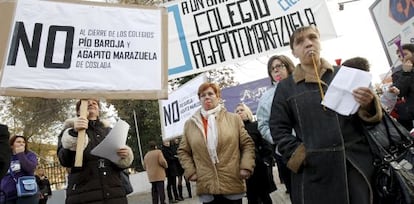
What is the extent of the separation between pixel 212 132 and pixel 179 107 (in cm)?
236

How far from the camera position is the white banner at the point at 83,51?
4234 mm

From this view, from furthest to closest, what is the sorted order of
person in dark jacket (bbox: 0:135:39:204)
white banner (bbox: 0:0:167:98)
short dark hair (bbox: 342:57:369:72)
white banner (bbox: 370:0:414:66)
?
person in dark jacket (bbox: 0:135:39:204) → white banner (bbox: 370:0:414:66) → white banner (bbox: 0:0:167:98) → short dark hair (bbox: 342:57:369:72)

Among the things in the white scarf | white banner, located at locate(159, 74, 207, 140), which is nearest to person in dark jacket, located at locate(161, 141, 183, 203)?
white banner, located at locate(159, 74, 207, 140)

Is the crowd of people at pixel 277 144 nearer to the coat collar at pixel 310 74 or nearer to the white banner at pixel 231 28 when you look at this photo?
the coat collar at pixel 310 74

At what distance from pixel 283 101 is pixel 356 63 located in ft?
2.46

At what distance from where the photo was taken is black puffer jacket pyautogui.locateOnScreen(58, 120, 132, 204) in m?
4.01

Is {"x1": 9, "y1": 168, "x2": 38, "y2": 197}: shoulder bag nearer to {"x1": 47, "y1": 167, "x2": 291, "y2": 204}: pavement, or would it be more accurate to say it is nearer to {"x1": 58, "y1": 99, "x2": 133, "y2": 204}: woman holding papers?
{"x1": 58, "y1": 99, "x2": 133, "y2": 204}: woman holding papers

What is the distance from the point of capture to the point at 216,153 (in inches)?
176

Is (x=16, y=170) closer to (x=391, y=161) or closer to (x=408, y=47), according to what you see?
(x=391, y=161)

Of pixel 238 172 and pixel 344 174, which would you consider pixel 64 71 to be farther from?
pixel 344 174

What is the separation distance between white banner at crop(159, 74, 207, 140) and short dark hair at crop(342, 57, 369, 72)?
2931mm

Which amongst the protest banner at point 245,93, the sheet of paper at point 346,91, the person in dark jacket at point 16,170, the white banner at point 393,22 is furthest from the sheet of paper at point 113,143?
the protest banner at point 245,93

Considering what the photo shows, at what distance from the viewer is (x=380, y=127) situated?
2.95 metres

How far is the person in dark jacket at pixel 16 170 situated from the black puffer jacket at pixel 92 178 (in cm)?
205
